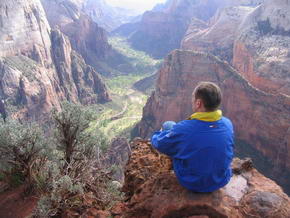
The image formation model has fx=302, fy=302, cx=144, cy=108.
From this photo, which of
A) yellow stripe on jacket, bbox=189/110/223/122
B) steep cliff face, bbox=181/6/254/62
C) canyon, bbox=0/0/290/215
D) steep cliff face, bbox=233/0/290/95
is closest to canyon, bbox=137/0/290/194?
steep cliff face, bbox=233/0/290/95

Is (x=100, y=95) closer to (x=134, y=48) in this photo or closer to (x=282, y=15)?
(x=282, y=15)

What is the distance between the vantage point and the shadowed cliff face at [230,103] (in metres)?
30.8

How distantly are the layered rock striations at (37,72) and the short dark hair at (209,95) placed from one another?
41269 millimetres

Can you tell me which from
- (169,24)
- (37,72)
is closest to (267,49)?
(37,72)

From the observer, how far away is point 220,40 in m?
75.9

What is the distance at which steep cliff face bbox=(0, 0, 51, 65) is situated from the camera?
52906mm

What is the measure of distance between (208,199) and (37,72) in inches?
2097

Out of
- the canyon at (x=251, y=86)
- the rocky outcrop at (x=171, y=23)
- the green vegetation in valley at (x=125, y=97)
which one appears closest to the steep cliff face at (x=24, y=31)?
the green vegetation in valley at (x=125, y=97)

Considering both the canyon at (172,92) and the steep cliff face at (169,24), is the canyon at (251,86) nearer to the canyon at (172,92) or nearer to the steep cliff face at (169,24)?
the canyon at (172,92)

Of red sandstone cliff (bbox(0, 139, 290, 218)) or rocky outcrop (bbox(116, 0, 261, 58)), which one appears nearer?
red sandstone cliff (bbox(0, 139, 290, 218))

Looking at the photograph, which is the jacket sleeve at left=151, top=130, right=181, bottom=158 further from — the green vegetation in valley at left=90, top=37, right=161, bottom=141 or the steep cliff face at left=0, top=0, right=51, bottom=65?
the steep cliff face at left=0, top=0, right=51, bottom=65

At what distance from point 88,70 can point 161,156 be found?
217ft

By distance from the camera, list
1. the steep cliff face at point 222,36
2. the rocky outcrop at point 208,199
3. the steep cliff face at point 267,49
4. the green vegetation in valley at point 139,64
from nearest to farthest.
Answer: the rocky outcrop at point 208,199 → the steep cliff face at point 267,49 → the steep cliff face at point 222,36 → the green vegetation in valley at point 139,64

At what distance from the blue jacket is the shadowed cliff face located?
27579 mm
